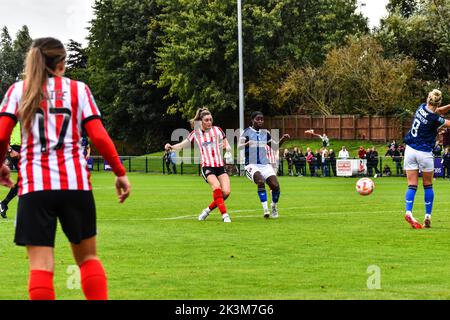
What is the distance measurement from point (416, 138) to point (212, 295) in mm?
8133

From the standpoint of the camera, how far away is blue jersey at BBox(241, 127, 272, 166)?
67.4 feet

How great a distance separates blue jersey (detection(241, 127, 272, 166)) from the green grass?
1225 mm

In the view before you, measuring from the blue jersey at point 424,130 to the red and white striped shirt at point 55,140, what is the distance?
33.0 ft

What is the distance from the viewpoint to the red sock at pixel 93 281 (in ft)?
24.7

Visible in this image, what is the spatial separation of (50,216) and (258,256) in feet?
19.7

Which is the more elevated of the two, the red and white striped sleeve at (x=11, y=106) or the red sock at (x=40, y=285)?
the red and white striped sleeve at (x=11, y=106)

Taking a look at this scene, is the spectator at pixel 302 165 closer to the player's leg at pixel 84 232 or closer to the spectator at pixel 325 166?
the spectator at pixel 325 166

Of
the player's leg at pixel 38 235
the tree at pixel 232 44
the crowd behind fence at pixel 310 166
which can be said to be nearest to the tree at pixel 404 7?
the tree at pixel 232 44

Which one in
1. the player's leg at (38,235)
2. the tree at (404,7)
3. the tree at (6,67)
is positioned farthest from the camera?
the tree at (6,67)

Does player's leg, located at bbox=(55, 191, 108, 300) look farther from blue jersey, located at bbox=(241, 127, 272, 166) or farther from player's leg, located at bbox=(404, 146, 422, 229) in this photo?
blue jersey, located at bbox=(241, 127, 272, 166)

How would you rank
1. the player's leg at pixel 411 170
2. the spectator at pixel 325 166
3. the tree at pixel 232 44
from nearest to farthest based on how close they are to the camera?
the player's leg at pixel 411 170 < the spectator at pixel 325 166 < the tree at pixel 232 44

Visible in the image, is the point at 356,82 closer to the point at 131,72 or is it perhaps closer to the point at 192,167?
the point at 192,167

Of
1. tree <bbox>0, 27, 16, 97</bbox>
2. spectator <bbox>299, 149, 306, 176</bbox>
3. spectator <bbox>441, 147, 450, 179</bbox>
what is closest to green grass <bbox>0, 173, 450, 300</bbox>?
spectator <bbox>441, 147, 450, 179</bbox>

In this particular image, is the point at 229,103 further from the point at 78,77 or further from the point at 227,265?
the point at 227,265
